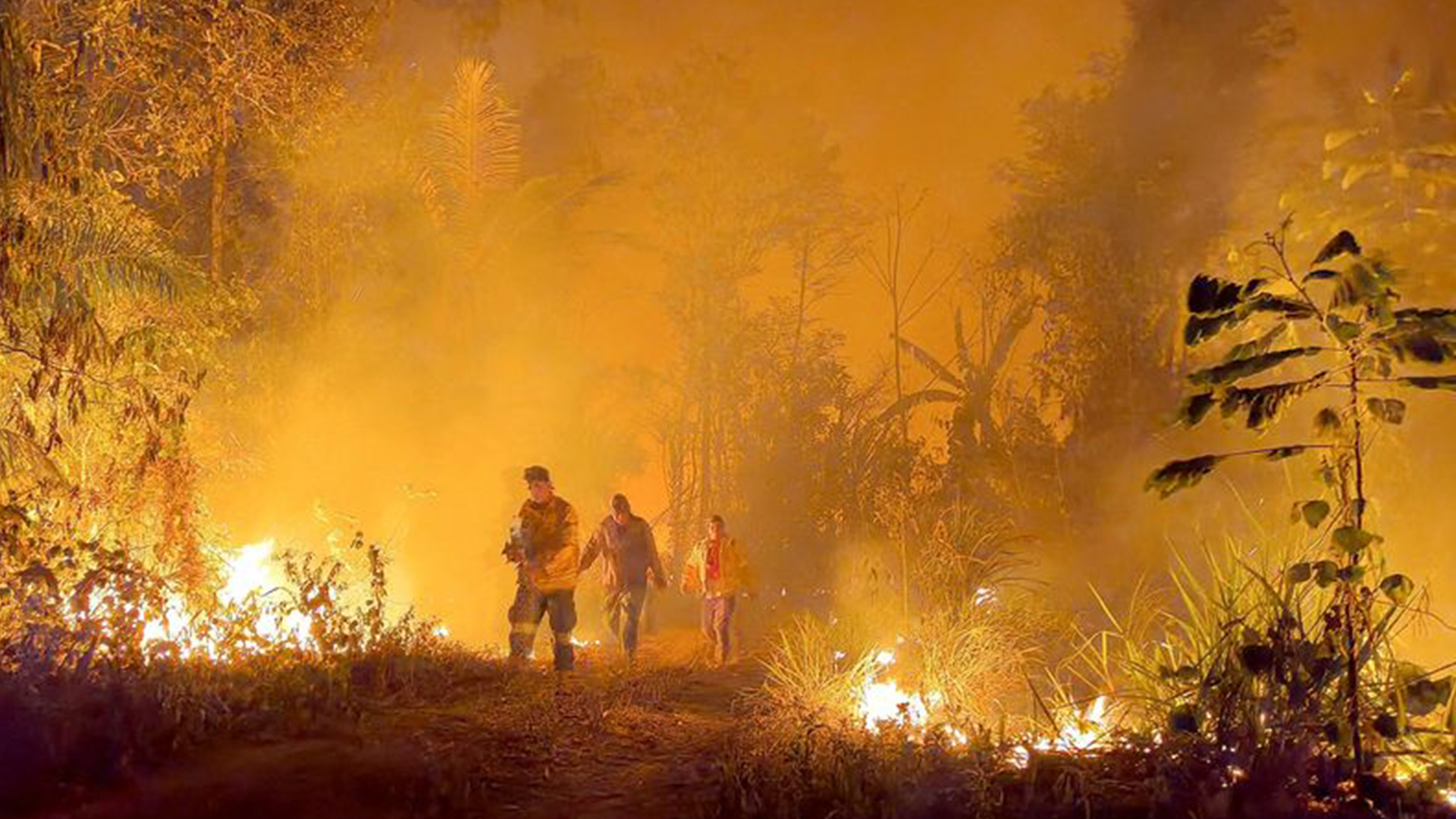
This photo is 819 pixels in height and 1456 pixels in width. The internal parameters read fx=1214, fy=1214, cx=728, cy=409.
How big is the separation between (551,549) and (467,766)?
4.53 meters

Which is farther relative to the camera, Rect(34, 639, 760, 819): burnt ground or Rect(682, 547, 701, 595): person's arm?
Rect(682, 547, 701, 595): person's arm

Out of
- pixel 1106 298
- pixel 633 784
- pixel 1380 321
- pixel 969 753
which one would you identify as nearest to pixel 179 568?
pixel 633 784

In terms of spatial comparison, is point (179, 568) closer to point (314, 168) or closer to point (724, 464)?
point (314, 168)

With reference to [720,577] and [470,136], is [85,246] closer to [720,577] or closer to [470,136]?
[720,577]

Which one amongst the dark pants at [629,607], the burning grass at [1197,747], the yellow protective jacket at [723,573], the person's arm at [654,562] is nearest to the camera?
the burning grass at [1197,747]

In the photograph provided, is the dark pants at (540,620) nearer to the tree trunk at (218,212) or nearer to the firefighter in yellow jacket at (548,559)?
the firefighter in yellow jacket at (548,559)

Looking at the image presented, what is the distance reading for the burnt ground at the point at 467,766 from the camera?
6.40m

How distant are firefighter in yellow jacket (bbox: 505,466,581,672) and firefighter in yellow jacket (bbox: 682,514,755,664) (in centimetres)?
254

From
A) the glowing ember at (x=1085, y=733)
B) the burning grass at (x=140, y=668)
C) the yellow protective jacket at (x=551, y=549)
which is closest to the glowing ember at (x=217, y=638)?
the burning grass at (x=140, y=668)

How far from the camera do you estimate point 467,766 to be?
6.92 metres

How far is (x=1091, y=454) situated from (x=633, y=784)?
10.7 m

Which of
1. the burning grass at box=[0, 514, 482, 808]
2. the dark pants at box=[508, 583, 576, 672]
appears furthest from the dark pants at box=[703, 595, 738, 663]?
the burning grass at box=[0, 514, 482, 808]

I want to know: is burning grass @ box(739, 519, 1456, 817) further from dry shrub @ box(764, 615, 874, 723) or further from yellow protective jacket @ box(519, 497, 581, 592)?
yellow protective jacket @ box(519, 497, 581, 592)

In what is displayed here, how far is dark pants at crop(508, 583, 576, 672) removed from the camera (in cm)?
1138
